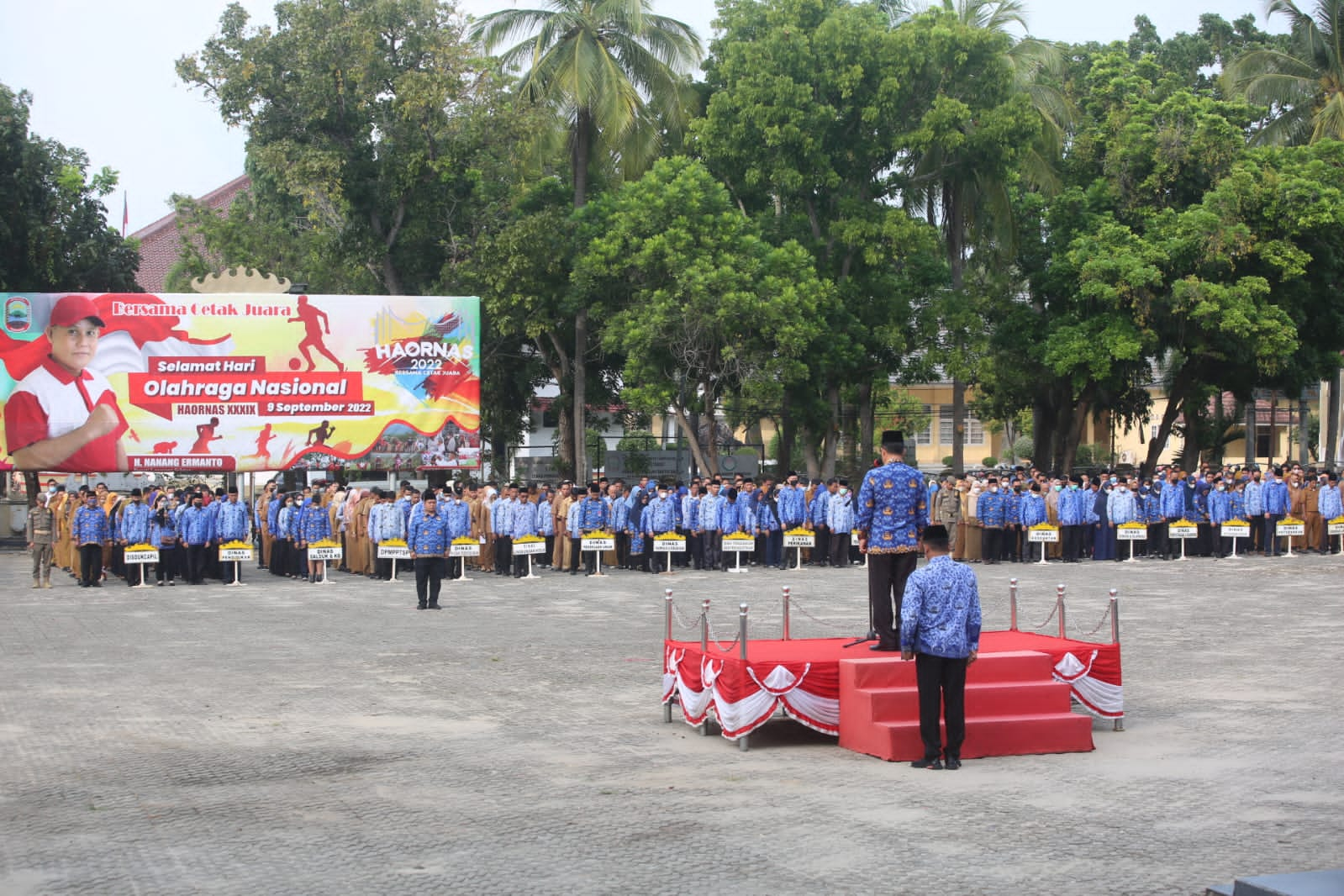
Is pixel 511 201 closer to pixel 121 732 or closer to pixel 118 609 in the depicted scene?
pixel 118 609

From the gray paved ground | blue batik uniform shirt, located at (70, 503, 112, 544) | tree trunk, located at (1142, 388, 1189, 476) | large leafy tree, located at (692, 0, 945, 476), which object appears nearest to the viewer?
the gray paved ground

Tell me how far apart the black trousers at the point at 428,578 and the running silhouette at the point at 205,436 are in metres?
10.8

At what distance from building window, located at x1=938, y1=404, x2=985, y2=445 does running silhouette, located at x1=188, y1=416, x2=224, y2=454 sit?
1613 inches

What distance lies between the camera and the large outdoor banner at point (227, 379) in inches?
1169

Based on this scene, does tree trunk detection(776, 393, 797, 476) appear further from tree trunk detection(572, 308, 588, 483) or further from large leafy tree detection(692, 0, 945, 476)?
tree trunk detection(572, 308, 588, 483)

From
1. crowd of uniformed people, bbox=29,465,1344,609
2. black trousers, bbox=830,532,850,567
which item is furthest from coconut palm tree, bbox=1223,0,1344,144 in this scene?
black trousers, bbox=830,532,850,567

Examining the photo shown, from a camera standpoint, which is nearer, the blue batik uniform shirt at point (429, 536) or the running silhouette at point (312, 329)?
the blue batik uniform shirt at point (429, 536)

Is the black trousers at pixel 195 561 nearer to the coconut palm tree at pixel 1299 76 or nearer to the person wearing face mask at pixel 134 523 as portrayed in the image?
the person wearing face mask at pixel 134 523

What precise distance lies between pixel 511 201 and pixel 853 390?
36.3 feet

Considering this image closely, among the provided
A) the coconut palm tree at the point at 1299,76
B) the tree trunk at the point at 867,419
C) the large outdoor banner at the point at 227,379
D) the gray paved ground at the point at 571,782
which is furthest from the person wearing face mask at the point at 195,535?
the coconut palm tree at the point at 1299,76

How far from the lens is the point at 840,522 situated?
27797mm

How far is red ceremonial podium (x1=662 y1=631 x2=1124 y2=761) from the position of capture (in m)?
10.2

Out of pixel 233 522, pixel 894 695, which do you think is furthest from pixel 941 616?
pixel 233 522

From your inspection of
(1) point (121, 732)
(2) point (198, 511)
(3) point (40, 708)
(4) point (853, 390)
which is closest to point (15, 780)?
(1) point (121, 732)
